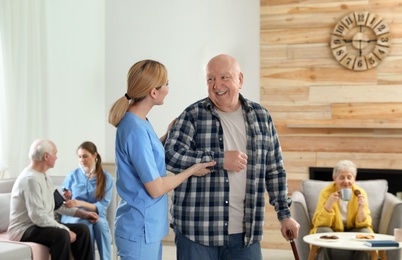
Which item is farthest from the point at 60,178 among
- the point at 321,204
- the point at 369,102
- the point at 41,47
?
the point at 369,102

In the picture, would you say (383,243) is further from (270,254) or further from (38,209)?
(38,209)

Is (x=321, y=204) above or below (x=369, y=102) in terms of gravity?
below

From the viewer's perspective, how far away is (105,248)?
559cm

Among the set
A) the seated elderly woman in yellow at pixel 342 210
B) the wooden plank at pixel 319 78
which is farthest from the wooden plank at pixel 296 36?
the seated elderly woman in yellow at pixel 342 210

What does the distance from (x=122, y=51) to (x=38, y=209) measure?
3134 millimetres

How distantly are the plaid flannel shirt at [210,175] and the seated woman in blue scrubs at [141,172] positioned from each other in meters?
0.10

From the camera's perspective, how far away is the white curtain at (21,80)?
21.0ft

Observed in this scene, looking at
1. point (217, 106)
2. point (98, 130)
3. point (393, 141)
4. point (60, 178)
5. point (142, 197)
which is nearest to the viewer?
point (142, 197)

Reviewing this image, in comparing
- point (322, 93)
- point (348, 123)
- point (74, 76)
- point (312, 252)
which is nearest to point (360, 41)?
point (322, 93)

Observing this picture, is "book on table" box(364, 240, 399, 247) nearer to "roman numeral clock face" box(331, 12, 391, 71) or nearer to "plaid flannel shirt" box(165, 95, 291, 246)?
"plaid flannel shirt" box(165, 95, 291, 246)

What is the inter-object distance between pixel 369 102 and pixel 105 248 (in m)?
2.87

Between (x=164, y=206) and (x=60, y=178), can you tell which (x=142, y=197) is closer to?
(x=164, y=206)

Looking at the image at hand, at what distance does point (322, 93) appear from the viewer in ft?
22.6

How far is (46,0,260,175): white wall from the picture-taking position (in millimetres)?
7121
